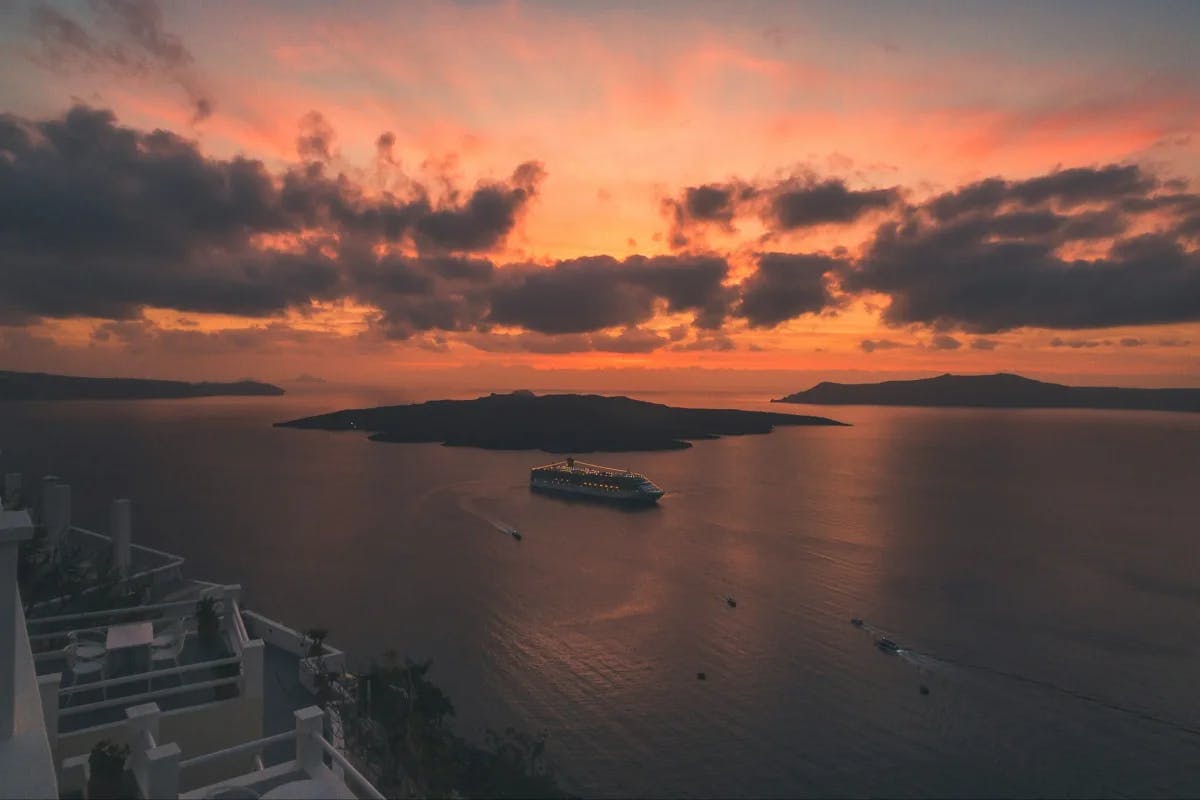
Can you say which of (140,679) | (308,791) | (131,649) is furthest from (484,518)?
(308,791)

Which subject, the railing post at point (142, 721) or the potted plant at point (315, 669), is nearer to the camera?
the railing post at point (142, 721)

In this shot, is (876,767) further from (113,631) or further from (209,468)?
(209,468)

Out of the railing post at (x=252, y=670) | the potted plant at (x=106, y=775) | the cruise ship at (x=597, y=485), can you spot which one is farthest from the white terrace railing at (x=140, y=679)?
the cruise ship at (x=597, y=485)

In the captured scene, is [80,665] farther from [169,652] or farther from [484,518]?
[484,518]

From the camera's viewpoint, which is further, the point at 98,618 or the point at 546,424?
the point at 546,424

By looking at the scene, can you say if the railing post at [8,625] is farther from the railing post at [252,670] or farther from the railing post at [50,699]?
the railing post at [252,670]

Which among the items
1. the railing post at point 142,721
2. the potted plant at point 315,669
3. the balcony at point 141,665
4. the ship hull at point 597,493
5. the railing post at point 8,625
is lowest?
the ship hull at point 597,493

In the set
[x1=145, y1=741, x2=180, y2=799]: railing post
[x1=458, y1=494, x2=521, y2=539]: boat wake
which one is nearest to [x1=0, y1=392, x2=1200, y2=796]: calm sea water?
[x1=458, y1=494, x2=521, y2=539]: boat wake
